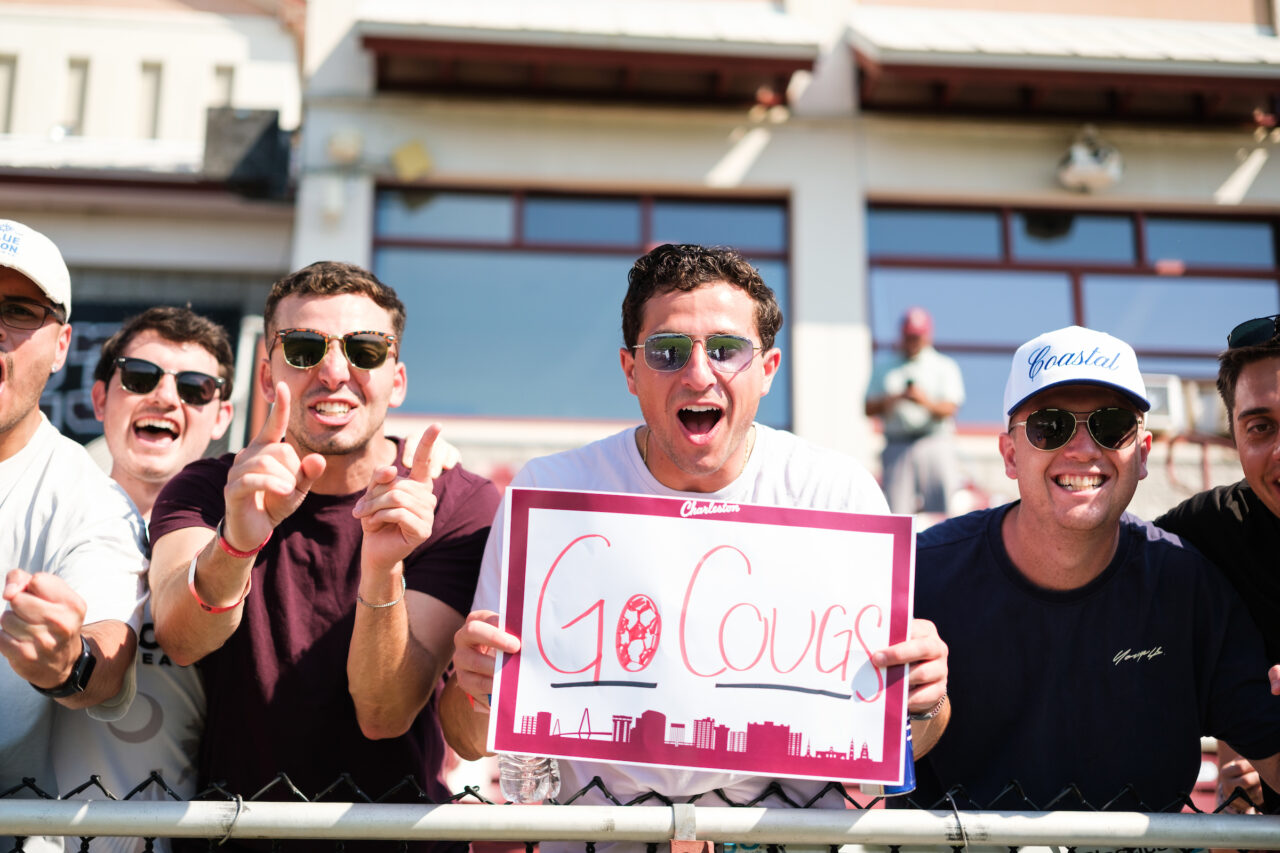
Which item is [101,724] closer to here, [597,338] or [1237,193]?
[597,338]

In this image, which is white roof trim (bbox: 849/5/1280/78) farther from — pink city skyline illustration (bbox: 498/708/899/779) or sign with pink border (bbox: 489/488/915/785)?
pink city skyline illustration (bbox: 498/708/899/779)

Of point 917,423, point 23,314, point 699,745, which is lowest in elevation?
point 699,745

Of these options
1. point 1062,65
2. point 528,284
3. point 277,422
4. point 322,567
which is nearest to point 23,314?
point 277,422

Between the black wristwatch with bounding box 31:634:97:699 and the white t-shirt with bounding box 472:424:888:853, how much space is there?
0.80 m

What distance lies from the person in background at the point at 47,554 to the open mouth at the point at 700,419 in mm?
1343

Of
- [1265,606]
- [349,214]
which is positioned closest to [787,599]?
[1265,606]

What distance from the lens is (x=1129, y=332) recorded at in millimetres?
9820

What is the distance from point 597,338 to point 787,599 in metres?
7.35

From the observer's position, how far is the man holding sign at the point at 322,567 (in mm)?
2314

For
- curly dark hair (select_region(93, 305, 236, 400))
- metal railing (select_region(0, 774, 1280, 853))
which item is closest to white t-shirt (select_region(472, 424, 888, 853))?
metal railing (select_region(0, 774, 1280, 853))

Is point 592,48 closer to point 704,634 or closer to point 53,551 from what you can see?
point 53,551

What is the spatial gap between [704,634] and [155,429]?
2463 mm

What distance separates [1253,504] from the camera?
2.95m

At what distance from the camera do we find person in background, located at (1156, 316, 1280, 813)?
2.77m
